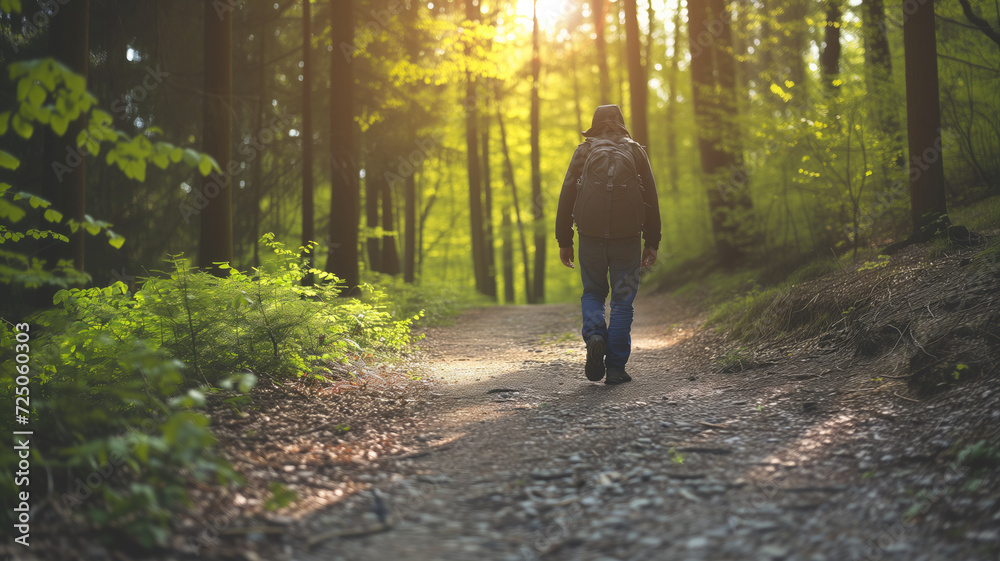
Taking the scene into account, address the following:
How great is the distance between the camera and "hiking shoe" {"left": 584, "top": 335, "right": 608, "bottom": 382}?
16.8 ft

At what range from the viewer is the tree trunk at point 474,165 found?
61.5 feet

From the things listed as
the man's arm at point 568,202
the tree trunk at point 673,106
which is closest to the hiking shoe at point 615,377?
the man's arm at point 568,202

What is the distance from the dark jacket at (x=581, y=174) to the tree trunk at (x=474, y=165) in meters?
13.8

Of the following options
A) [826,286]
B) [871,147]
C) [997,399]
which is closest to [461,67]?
[871,147]

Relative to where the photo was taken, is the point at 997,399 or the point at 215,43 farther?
the point at 215,43

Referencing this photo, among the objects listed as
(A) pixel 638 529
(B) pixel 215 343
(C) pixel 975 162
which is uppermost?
(C) pixel 975 162

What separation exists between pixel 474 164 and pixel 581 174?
14.4 metres

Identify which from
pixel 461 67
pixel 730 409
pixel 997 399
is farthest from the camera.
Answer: pixel 461 67

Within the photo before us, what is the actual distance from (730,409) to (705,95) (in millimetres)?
9489

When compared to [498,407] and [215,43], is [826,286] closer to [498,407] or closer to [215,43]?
[498,407]

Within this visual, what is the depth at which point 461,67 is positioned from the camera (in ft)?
40.7

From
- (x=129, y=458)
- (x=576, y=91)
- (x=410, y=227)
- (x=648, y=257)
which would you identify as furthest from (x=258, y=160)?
(x=576, y=91)

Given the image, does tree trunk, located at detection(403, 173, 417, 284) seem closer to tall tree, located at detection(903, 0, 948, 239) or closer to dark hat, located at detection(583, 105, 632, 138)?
dark hat, located at detection(583, 105, 632, 138)

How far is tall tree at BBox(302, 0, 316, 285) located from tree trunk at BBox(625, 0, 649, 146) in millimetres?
8197
